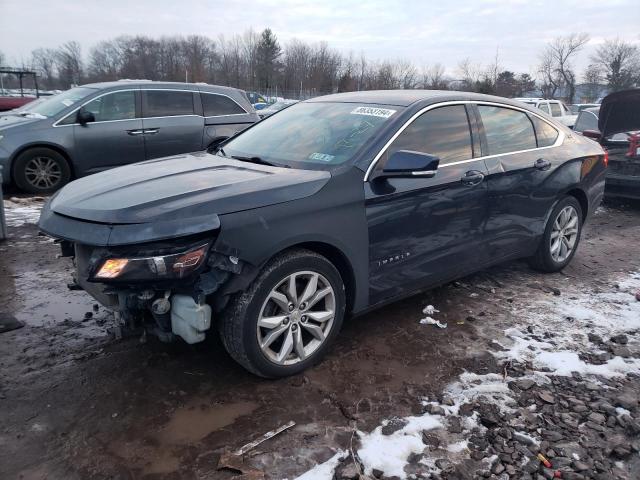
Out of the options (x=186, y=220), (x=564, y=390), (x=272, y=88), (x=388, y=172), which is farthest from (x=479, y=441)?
(x=272, y=88)

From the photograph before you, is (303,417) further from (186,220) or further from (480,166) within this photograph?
(480,166)

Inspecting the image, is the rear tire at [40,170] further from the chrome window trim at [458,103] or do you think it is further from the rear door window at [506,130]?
the rear door window at [506,130]

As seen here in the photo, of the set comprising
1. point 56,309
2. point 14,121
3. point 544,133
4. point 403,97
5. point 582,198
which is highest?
point 403,97

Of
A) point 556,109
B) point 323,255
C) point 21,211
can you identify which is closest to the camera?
point 323,255

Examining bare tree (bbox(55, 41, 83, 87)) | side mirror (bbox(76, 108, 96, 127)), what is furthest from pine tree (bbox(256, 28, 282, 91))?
side mirror (bbox(76, 108, 96, 127))

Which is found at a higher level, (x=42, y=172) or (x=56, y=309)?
(x=42, y=172)

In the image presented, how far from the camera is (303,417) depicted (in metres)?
2.73

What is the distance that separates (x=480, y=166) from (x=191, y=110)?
598 centimetres

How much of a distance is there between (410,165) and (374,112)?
0.68 meters

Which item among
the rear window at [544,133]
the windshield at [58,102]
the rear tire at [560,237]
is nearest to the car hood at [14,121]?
the windshield at [58,102]

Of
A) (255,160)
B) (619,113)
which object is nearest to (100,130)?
(255,160)

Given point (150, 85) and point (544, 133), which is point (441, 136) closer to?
point (544, 133)

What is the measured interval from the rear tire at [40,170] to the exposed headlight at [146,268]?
605cm

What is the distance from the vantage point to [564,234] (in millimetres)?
5043
